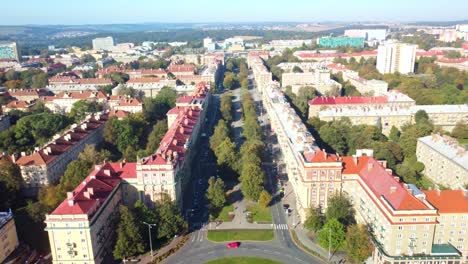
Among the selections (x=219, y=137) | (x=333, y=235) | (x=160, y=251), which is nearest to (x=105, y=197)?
(x=160, y=251)

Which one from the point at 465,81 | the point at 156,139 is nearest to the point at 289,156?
the point at 156,139

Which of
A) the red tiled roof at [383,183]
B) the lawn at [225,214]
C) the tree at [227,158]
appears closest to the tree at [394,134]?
the red tiled roof at [383,183]

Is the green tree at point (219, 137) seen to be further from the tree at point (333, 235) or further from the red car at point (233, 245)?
the tree at point (333, 235)

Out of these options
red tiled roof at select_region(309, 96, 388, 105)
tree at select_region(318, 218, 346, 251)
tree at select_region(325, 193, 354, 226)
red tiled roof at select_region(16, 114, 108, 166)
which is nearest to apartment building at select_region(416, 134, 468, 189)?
tree at select_region(325, 193, 354, 226)

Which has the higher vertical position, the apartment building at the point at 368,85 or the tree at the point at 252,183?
the apartment building at the point at 368,85

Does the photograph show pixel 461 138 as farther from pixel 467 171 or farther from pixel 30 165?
pixel 30 165

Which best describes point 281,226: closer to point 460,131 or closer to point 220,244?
point 220,244

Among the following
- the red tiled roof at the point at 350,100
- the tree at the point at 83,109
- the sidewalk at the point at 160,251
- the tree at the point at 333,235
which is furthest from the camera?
the red tiled roof at the point at 350,100
